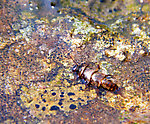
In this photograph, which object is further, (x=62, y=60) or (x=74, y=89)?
(x=62, y=60)

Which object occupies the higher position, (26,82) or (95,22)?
(95,22)

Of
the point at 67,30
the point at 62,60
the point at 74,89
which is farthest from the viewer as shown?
the point at 67,30

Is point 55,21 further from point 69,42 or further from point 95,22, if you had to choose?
point 95,22

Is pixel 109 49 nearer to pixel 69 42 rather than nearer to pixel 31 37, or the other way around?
pixel 69 42

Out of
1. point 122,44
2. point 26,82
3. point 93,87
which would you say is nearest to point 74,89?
point 93,87

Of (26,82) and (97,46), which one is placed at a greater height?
(97,46)

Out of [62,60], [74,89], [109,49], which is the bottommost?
[74,89]

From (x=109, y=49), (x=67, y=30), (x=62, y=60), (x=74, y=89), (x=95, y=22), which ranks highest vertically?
(x=95, y=22)

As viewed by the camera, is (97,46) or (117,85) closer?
(117,85)

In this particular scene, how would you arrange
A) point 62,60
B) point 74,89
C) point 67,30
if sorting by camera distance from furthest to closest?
1. point 67,30
2. point 62,60
3. point 74,89

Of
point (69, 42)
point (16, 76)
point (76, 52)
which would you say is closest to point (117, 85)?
point (76, 52)
